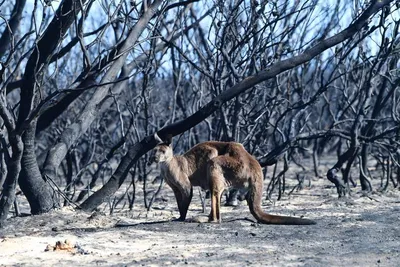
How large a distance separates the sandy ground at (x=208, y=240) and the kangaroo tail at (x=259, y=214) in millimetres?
65

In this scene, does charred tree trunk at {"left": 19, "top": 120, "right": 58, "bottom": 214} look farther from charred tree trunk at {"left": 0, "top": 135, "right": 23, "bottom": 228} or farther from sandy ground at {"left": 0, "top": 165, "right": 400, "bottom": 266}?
charred tree trunk at {"left": 0, "top": 135, "right": 23, "bottom": 228}

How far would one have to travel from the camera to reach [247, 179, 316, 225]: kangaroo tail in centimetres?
750

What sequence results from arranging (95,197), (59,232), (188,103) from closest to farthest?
1. (59,232)
2. (95,197)
3. (188,103)

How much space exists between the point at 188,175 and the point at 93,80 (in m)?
1.67

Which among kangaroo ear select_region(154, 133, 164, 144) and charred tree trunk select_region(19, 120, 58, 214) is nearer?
charred tree trunk select_region(19, 120, 58, 214)

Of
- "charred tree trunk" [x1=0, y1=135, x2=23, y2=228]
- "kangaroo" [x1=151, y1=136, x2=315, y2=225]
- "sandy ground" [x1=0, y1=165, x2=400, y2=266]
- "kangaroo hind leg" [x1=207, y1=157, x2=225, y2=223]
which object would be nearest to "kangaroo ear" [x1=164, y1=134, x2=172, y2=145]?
"kangaroo" [x1=151, y1=136, x2=315, y2=225]

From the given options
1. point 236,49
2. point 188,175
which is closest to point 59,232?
point 188,175

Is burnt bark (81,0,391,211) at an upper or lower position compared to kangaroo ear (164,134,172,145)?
upper

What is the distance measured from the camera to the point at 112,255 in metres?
6.26

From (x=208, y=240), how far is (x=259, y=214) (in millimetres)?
1013

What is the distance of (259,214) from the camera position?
7.70 metres

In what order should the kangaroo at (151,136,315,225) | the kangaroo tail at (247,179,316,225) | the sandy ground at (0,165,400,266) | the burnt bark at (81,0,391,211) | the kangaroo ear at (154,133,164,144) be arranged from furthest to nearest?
the kangaroo ear at (154,133,164,144)
the kangaroo at (151,136,315,225)
the burnt bark at (81,0,391,211)
the kangaroo tail at (247,179,316,225)
the sandy ground at (0,165,400,266)

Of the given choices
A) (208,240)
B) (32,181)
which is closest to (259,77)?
(208,240)

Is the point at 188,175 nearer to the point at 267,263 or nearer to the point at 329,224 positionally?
the point at 329,224
